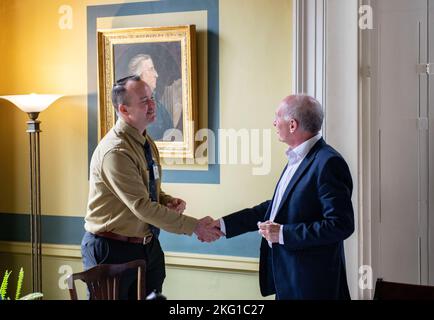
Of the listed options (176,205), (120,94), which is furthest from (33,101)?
(176,205)

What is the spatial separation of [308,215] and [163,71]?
1650 millimetres

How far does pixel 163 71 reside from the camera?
4020 millimetres

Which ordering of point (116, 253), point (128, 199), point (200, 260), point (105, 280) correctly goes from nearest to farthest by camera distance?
1. point (105, 280)
2. point (128, 199)
3. point (116, 253)
4. point (200, 260)

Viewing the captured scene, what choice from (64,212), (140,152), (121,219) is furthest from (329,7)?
(64,212)

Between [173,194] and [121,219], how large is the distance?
3.26 feet

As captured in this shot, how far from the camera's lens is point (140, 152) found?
10.4 feet

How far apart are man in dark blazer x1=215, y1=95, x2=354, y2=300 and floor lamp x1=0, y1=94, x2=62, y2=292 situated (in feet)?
6.05

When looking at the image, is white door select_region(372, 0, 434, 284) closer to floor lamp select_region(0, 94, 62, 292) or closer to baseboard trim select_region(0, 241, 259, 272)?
baseboard trim select_region(0, 241, 259, 272)

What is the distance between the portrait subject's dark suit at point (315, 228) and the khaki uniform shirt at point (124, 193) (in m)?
0.60

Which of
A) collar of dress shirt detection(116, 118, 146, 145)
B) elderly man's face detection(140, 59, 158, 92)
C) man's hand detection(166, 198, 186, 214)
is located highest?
elderly man's face detection(140, 59, 158, 92)

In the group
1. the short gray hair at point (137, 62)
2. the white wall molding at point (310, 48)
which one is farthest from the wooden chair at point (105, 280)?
the short gray hair at point (137, 62)

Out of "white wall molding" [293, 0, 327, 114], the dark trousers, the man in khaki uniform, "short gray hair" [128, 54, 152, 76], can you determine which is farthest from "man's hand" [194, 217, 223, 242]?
"short gray hair" [128, 54, 152, 76]

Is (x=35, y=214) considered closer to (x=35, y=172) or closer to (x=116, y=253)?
(x=35, y=172)

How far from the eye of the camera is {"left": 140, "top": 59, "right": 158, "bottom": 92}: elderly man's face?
159 inches
